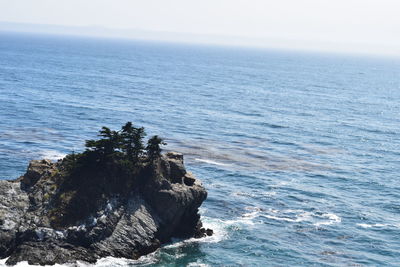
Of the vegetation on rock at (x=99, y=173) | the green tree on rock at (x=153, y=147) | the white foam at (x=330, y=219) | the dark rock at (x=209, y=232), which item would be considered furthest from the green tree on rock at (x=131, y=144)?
the white foam at (x=330, y=219)

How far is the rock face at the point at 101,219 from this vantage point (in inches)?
2726

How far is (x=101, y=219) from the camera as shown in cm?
7194

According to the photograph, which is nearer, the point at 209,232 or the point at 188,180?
the point at 209,232

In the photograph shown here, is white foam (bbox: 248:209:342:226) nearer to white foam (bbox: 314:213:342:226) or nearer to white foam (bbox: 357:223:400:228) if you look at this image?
white foam (bbox: 314:213:342:226)

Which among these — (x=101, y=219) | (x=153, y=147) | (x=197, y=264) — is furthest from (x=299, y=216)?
(x=101, y=219)

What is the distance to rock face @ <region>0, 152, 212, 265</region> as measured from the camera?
227ft

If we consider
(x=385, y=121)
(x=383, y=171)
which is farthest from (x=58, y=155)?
(x=385, y=121)

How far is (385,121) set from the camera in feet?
573

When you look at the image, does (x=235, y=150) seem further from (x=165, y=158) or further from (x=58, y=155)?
(x=165, y=158)

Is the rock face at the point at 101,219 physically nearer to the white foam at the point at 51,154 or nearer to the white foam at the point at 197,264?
the white foam at the point at 197,264

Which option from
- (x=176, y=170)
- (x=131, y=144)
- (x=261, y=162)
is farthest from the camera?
(x=261, y=162)

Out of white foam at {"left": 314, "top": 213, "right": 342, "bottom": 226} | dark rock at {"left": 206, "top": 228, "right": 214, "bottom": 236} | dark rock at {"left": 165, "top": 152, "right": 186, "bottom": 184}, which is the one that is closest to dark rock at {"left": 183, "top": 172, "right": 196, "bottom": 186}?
dark rock at {"left": 165, "top": 152, "right": 186, "bottom": 184}

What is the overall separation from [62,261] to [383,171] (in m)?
75.8

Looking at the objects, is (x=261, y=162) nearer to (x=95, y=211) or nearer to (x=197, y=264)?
(x=197, y=264)
